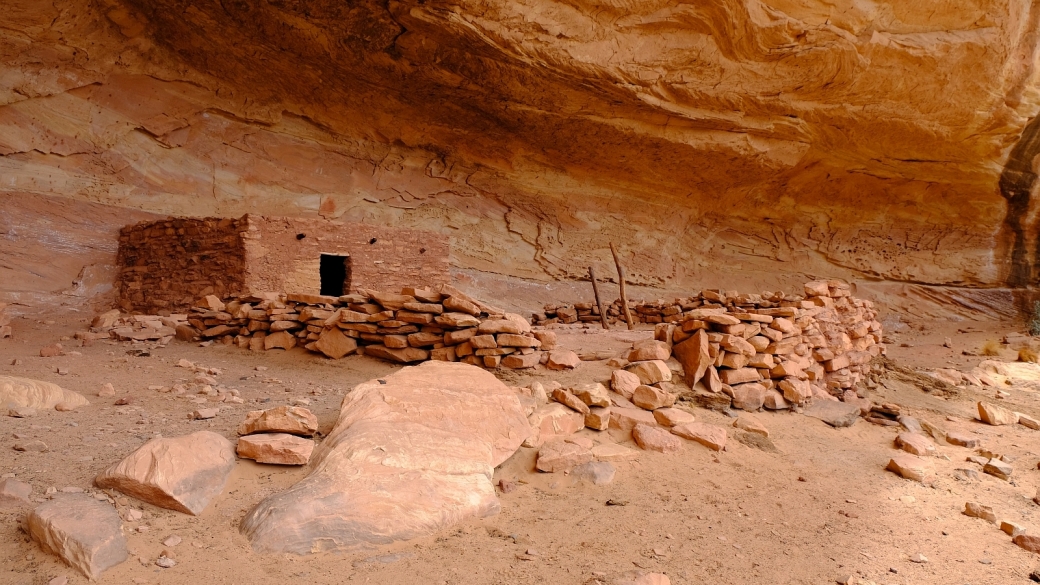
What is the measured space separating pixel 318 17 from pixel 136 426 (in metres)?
7.96

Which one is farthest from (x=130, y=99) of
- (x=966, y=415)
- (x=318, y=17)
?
(x=966, y=415)

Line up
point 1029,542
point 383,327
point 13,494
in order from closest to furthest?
1. point 13,494
2. point 1029,542
3. point 383,327

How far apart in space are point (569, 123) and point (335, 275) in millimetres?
5340

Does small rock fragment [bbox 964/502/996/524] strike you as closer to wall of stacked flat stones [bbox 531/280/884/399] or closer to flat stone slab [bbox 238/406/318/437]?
wall of stacked flat stones [bbox 531/280/884/399]

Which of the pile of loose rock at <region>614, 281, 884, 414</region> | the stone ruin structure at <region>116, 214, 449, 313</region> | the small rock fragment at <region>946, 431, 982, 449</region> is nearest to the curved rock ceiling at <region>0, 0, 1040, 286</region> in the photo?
the stone ruin structure at <region>116, 214, 449, 313</region>

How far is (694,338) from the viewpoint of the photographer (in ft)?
14.3

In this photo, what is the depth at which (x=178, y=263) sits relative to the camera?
816cm

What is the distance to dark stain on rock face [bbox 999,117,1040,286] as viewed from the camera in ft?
40.0

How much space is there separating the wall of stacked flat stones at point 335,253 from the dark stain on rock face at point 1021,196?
12212mm

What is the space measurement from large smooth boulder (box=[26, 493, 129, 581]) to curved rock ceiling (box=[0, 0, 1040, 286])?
8.04 meters

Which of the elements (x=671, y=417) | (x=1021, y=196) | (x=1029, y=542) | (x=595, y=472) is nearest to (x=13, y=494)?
(x=595, y=472)

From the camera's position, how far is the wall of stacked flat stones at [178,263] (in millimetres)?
7504

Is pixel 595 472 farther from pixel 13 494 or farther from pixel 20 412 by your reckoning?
pixel 20 412

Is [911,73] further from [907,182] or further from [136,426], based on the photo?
[136,426]
